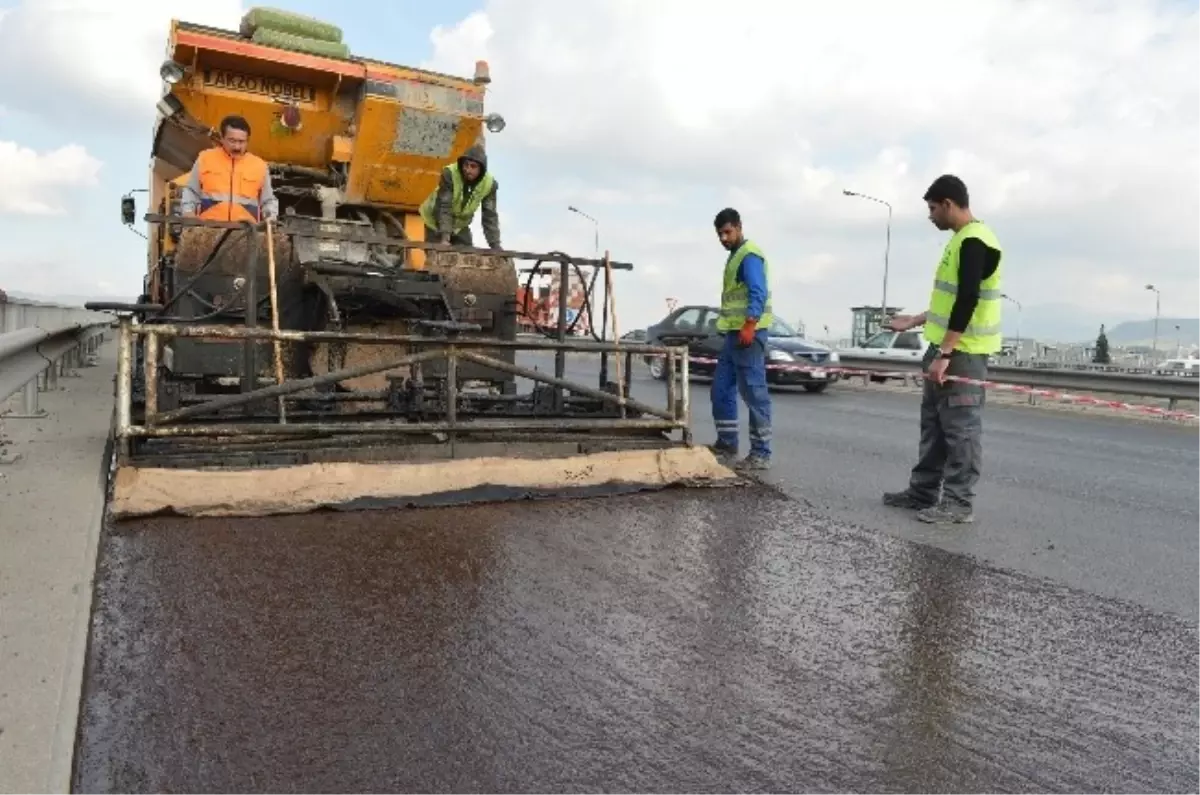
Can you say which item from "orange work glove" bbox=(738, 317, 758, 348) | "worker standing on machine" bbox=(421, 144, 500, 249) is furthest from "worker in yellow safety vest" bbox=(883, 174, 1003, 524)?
"worker standing on machine" bbox=(421, 144, 500, 249)

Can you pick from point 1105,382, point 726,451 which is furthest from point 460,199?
point 1105,382

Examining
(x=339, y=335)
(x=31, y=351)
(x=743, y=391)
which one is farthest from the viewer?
(x=743, y=391)

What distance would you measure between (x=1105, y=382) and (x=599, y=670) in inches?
581

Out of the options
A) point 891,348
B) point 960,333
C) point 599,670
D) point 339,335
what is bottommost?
point 599,670

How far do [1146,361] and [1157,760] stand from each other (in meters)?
55.8

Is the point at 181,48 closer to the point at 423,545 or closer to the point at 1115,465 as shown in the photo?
the point at 423,545

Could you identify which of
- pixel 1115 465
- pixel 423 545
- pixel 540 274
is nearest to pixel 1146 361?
pixel 1115 465

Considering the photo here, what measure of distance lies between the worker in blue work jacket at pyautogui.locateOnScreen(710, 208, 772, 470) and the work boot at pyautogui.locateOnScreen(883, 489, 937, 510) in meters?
1.29

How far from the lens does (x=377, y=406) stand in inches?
281

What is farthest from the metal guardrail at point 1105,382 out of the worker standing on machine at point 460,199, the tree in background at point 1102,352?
the tree in background at point 1102,352

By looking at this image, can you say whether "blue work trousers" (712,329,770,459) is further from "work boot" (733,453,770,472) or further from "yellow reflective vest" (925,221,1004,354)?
"yellow reflective vest" (925,221,1004,354)

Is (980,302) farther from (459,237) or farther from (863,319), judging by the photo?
(863,319)

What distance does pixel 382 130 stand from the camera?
342 inches

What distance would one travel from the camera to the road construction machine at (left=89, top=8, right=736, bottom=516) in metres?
5.30
